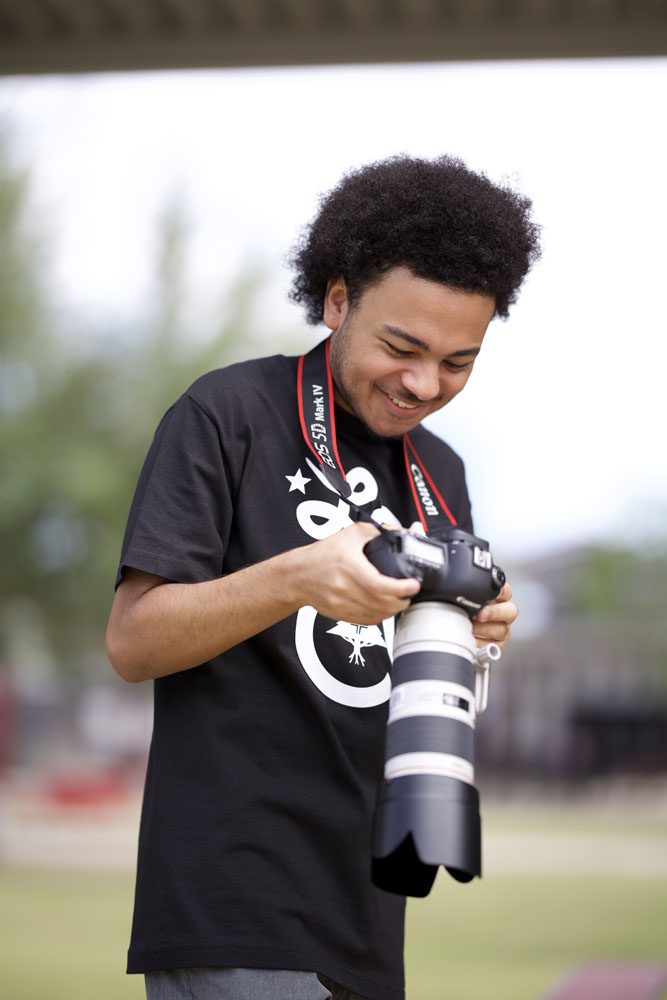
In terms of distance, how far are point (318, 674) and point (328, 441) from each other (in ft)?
1.00

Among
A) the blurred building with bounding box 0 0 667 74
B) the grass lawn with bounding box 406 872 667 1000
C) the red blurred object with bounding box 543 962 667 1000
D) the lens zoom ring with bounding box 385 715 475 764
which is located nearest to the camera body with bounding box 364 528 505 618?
the lens zoom ring with bounding box 385 715 475 764

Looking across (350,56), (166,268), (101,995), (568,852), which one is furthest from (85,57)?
(166,268)

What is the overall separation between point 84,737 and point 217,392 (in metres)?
16.8

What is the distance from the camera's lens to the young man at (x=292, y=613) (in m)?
1.33

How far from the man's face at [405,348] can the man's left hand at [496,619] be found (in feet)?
0.94

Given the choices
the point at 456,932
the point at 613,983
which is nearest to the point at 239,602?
the point at 613,983

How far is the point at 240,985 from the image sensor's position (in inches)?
52.0

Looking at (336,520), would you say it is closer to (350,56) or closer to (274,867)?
(274,867)

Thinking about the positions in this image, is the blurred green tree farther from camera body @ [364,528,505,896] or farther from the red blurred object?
camera body @ [364,528,505,896]

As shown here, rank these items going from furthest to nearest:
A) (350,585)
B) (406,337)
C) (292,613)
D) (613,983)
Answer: (613,983) < (406,337) < (292,613) < (350,585)

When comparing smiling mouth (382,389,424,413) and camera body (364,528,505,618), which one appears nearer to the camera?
camera body (364,528,505,618)

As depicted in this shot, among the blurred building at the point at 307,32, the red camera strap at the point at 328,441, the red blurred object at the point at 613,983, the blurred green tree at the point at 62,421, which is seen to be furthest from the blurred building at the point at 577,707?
the red camera strap at the point at 328,441

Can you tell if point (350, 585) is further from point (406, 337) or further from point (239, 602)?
point (406, 337)

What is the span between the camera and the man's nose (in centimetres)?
154
